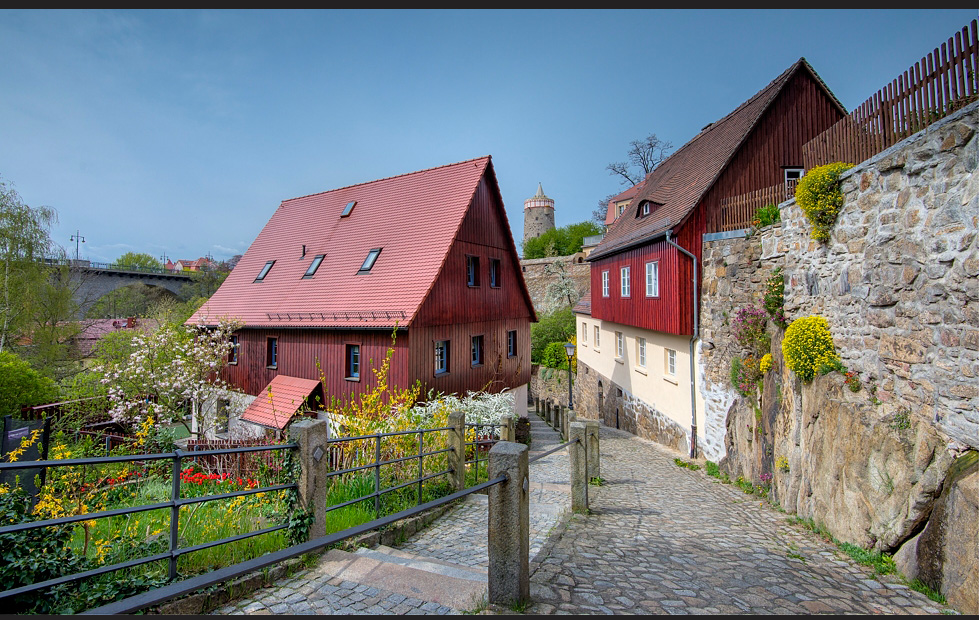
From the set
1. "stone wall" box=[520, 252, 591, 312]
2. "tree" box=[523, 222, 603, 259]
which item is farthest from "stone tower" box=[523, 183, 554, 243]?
"stone wall" box=[520, 252, 591, 312]

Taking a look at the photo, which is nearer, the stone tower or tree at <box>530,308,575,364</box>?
tree at <box>530,308,575,364</box>

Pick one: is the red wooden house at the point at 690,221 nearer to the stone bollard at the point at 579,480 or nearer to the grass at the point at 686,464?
the grass at the point at 686,464

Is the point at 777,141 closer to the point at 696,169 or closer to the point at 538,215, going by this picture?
the point at 696,169

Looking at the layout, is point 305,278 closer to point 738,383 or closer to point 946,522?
point 738,383

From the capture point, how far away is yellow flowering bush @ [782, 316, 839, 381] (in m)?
6.62

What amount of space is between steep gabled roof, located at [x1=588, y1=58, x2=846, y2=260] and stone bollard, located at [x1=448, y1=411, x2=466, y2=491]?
8654mm

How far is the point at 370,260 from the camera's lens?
1544 cm

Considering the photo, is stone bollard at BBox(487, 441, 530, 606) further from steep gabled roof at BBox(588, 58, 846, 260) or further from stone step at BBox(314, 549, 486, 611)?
steep gabled roof at BBox(588, 58, 846, 260)

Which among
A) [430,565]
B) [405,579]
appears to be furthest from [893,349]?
[405,579]

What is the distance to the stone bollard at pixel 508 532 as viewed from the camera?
125 inches

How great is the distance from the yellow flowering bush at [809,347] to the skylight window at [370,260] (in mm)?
11546

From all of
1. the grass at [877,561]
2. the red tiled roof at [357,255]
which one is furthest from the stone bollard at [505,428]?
the grass at [877,561]

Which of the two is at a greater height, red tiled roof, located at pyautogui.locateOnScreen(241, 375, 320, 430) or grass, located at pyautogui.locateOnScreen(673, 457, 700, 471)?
red tiled roof, located at pyautogui.locateOnScreen(241, 375, 320, 430)

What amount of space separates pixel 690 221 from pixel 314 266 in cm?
1212
